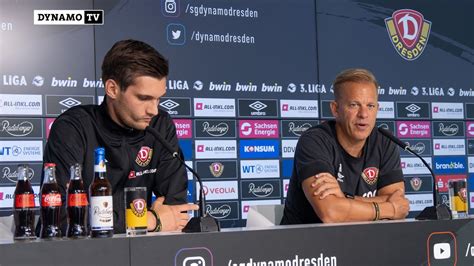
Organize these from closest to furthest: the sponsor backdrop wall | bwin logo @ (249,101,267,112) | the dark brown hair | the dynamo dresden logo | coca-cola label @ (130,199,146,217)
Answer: coca-cola label @ (130,199,146,217)
the dark brown hair
the dynamo dresden logo
the sponsor backdrop wall
bwin logo @ (249,101,267,112)

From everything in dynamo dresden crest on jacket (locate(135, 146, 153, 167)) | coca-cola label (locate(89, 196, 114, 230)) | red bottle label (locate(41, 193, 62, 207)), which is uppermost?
dynamo dresden crest on jacket (locate(135, 146, 153, 167))

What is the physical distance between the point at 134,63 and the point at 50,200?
2.33ft

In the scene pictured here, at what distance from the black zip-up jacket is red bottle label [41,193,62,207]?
1.36ft

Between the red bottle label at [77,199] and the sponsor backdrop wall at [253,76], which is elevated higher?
the sponsor backdrop wall at [253,76]

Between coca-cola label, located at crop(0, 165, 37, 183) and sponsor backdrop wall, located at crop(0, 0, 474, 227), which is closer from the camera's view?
coca-cola label, located at crop(0, 165, 37, 183)

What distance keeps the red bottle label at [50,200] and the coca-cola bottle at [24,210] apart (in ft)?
0.12

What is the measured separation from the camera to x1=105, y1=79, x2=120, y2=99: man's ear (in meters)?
2.71

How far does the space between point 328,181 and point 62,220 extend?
1054 mm

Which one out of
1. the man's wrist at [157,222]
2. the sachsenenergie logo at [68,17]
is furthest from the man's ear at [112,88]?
the sachsenenergie logo at [68,17]

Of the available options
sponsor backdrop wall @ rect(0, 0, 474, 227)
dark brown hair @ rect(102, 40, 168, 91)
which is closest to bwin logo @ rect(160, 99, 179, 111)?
sponsor backdrop wall @ rect(0, 0, 474, 227)

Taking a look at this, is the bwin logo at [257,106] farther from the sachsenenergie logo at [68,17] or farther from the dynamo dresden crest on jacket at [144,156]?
the dynamo dresden crest on jacket at [144,156]

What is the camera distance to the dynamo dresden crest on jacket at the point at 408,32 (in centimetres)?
581

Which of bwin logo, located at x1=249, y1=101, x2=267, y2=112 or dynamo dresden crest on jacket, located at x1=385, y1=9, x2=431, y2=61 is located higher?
dynamo dresden crest on jacket, located at x1=385, y1=9, x2=431, y2=61

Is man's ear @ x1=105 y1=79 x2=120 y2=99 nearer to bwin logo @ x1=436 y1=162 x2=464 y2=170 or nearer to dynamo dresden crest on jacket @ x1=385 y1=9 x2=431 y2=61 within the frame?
dynamo dresden crest on jacket @ x1=385 y1=9 x2=431 y2=61
